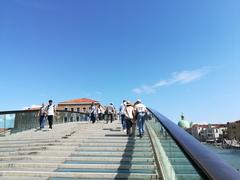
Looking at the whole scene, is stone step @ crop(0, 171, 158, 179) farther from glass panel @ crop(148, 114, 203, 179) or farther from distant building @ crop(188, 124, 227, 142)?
distant building @ crop(188, 124, 227, 142)

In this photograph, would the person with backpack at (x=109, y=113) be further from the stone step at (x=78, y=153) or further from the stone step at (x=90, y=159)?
the stone step at (x=90, y=159)

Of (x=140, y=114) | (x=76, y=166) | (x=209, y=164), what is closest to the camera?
(x=209, y=164)

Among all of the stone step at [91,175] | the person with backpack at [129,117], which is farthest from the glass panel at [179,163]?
the person with backpack at [129,117]

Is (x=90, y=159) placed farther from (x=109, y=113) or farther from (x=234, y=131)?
(x=234, y=131)

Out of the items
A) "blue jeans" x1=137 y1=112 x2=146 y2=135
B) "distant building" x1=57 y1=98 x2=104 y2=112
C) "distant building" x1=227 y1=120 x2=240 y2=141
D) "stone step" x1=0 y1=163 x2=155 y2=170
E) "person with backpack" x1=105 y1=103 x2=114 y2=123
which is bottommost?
"stone step" x1=0 y1=163 x2=155 y2=170

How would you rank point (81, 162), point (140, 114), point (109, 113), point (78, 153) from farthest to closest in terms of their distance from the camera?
point (109, 113) → point (140, 114) → point (78, 153) → point (81, 162)

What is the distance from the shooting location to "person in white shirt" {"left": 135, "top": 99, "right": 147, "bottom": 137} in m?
13.9

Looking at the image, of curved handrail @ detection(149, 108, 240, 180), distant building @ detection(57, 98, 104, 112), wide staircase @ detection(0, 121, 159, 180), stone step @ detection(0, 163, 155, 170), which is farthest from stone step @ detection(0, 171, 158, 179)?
distant building @ detection(57, 98, 104, 112)

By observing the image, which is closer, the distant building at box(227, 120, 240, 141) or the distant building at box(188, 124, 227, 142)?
the distant building at box(227, 120, 240, 141)

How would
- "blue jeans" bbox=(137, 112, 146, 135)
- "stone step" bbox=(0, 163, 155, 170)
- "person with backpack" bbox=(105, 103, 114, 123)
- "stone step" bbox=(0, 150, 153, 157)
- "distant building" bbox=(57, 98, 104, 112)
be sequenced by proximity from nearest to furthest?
"stone step" bbox=(0, 163, 155, 170), "stone step" bbox=(0, 150, 153, 157), "blue jeans" bbox=(137, 112, 146, 135), "person with backpack" bbox=(105, 103, 114, 123), "distant building" bbox=(57, 98, 104, 112)

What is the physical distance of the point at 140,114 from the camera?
561 inches

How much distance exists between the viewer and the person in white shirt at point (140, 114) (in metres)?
13.9

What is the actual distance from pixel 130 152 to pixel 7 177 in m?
3.67

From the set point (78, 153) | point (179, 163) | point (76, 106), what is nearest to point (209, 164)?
point (179, 163)
